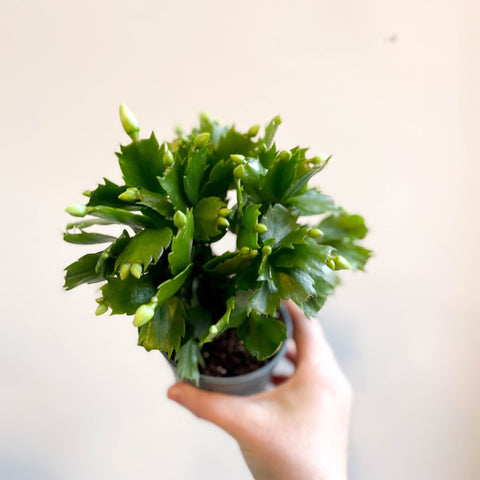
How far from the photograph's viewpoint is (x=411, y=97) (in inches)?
47.3

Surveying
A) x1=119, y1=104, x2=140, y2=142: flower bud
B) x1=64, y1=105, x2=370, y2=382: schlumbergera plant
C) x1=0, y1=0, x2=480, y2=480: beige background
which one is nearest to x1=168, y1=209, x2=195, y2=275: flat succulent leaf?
x1=64, y1=105, x2=370, y2=382: schlumbergera plant

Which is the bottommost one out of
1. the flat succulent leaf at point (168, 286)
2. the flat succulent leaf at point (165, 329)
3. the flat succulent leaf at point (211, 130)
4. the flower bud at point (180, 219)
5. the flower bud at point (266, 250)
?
the flat succulent leaf at point (165, 329)

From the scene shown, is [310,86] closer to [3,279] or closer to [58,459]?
[3,279]

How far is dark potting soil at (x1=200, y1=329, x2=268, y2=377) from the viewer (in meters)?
0.75

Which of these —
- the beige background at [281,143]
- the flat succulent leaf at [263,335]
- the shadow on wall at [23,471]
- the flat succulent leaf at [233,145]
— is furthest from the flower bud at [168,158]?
the shadow on wall at [23,471]

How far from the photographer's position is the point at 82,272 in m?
0.53

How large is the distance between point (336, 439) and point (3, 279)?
79 centimetres

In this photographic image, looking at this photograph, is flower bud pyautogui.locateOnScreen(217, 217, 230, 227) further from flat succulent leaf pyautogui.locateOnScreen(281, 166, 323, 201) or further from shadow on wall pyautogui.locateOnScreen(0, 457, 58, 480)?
shadow on wall pyautogui.locateOnScreen(0, 457, 58, 480)

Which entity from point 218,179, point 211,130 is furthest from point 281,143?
point 218,179

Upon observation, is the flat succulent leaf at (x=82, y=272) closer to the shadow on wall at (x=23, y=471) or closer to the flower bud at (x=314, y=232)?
the flower bud at (x=314, y=232)

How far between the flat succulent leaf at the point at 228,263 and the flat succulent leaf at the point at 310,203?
0.34 ft

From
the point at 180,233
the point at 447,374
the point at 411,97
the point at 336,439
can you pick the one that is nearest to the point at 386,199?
the point at 411,97

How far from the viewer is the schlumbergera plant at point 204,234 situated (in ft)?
1.58

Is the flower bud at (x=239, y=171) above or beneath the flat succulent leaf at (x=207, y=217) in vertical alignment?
above
